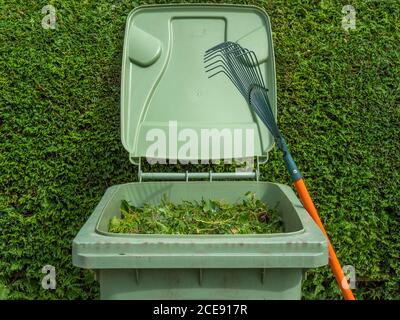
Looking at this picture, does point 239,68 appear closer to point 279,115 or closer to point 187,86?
point 187,86

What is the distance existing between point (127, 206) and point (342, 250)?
133 centimetres

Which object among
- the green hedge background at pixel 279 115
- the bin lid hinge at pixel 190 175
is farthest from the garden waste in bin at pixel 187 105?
the green hedge background at pixel 279 115

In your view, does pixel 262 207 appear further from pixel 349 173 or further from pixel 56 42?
pixel 56 42

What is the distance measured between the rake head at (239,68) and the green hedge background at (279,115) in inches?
16.0

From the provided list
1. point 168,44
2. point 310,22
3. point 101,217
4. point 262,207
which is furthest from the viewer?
point 310,22

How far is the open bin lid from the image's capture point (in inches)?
93.8

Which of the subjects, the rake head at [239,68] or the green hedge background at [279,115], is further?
the green hedge background at [279,115]

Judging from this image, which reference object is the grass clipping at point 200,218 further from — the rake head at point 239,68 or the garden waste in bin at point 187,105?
the rake head at point 239,68

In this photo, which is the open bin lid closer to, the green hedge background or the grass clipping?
the grass clipping

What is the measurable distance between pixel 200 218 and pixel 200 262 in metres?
0.57

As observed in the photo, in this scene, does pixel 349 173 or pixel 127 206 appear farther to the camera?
pixel 349 173

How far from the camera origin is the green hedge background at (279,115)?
9.10 ft

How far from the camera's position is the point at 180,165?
2.85 metres
